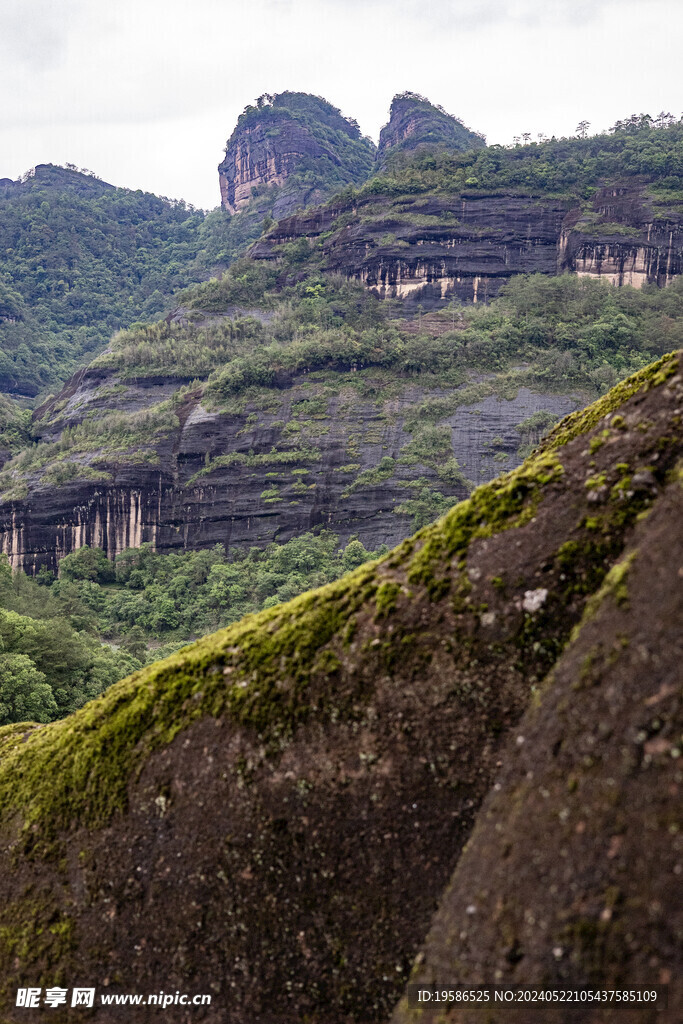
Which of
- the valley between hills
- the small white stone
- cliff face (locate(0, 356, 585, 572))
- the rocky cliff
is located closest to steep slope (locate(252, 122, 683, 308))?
the rocky cliff

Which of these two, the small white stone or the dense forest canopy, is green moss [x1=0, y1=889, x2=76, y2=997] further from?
the dense forest canopy

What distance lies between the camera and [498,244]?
75.5 meters

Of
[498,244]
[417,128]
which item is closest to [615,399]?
[498,244]

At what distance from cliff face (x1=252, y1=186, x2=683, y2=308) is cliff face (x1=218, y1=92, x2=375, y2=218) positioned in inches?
2254

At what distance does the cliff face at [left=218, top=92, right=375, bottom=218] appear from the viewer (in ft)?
437

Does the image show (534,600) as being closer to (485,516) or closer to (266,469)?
(485,516)

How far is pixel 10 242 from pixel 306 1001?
151 m

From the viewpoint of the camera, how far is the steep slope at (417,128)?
14200cm

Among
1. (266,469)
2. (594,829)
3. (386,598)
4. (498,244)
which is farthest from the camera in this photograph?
(498,244)

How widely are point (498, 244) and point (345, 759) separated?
258 ft

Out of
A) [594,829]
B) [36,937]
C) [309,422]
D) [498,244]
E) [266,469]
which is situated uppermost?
[498,244]

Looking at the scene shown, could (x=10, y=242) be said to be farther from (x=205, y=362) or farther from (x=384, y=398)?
(x=384, y=398)

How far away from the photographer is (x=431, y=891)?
3736mm

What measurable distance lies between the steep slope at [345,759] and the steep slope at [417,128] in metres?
151
